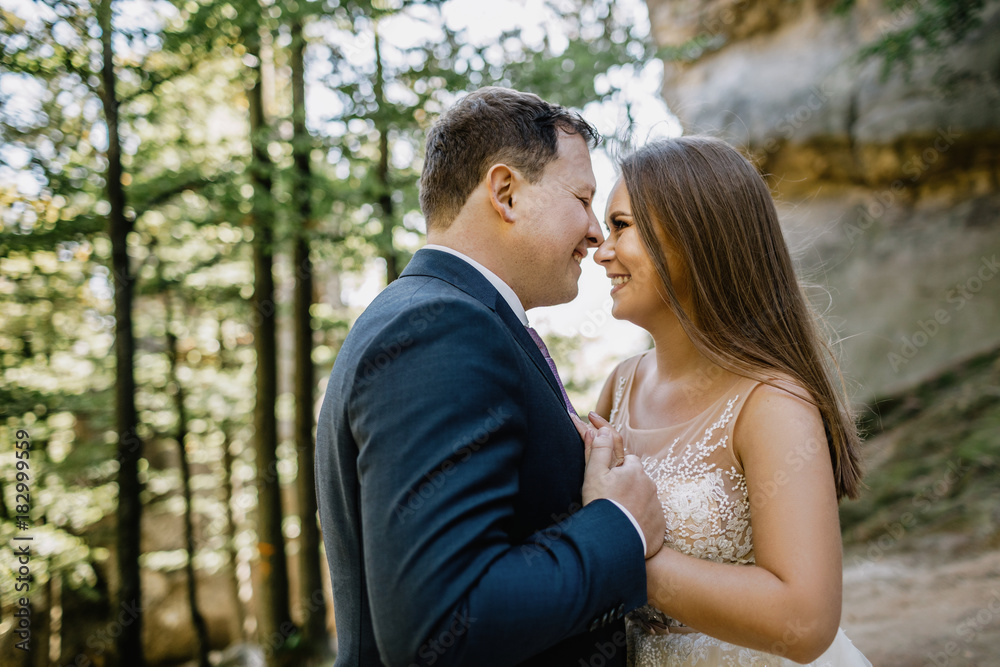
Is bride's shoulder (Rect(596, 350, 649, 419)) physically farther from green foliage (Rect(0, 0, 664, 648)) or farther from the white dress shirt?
green foliage (Rect(0, 0, 664, 648))

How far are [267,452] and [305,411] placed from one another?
2.51ft

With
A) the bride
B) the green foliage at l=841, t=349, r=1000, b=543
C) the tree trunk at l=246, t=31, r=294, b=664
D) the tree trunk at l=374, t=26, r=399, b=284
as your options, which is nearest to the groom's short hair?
the bride

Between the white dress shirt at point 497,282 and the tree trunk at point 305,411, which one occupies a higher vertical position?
the white dress shirt at point 497,282

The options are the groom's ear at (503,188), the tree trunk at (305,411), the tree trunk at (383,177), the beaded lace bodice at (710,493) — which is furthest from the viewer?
the tree trunk at (305,411)

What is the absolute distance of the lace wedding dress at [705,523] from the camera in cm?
217

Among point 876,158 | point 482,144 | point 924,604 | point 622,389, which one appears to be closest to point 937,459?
point 924,604

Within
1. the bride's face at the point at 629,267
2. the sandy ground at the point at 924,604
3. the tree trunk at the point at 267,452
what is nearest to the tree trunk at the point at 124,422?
the tree trunk at the point at 267,452

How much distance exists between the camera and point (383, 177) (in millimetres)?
8617

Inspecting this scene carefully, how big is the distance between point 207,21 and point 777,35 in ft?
39.9

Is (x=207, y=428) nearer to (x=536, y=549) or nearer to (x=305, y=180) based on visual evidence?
(x=305, y=180)

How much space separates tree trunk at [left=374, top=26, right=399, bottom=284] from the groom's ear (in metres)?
6.09

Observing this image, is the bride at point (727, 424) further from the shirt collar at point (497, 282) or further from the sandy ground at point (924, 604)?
the sandy ground at point (924, 604)

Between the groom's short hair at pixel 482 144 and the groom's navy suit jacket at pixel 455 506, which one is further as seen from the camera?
the groom's short hair at pixel 482 144

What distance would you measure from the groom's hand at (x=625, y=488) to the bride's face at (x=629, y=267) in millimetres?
887
